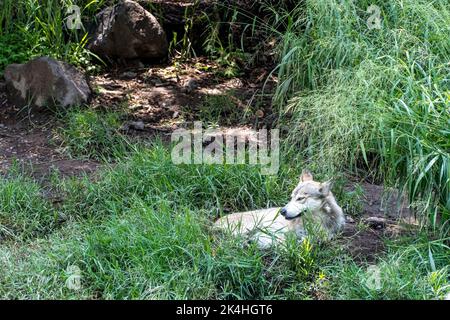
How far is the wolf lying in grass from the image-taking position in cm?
526

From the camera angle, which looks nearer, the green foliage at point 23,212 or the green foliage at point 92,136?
the green foliage at point 23,212

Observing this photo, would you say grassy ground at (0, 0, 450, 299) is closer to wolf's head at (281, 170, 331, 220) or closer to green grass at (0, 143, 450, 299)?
green grass at (0, 143, 450, 299)

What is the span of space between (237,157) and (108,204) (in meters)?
1.14

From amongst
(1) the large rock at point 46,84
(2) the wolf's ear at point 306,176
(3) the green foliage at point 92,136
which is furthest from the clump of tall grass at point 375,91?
(1) the large rock at point 46,84

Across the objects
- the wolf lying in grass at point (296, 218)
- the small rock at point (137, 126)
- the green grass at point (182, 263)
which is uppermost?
the small rock at point (137, 126)

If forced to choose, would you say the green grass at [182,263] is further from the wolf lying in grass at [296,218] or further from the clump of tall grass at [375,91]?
the clump of tall grass at [375,91]

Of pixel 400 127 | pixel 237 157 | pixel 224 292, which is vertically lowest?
pixel 224 292

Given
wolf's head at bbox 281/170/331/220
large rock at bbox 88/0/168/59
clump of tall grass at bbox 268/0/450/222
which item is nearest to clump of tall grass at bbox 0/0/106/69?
large rock at bbox 88/0/168/59

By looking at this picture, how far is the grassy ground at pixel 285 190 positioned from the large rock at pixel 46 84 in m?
0.25

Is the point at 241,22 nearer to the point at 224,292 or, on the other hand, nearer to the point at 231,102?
the point at 231,102

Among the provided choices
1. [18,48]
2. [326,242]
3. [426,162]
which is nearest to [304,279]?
[326,242]

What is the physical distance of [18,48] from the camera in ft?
→ 27.2

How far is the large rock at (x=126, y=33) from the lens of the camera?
844 cm

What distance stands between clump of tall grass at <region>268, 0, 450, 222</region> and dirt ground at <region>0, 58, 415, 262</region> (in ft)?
1.25
